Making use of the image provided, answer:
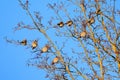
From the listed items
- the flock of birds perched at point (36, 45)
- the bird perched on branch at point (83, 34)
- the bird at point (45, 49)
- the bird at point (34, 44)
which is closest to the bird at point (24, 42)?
the flock of birds perched at point (36, 45)

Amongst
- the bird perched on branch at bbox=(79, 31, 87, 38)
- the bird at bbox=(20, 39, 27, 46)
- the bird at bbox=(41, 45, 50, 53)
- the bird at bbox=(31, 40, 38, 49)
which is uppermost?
the bird perched on branch at bbox=(79, 31, 87, 38)

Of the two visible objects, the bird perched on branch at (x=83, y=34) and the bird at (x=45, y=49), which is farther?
the bird perched on branch at (x=83, y=34)

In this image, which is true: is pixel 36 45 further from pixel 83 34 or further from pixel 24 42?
pixel 83 34

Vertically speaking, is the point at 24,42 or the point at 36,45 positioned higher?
the point at 24,42

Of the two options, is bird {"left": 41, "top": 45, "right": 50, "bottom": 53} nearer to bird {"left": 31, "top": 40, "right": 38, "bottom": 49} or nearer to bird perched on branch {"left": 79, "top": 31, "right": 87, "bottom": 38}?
bird {"left": 31, "top": 40, "right": 38, "bottom": 49}

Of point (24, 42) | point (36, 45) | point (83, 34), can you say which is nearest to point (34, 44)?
point (36, 45)

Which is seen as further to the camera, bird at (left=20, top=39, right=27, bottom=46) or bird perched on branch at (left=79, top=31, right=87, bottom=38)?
bird perched on branch at (left=79, top=31, right=87, bottom=38)

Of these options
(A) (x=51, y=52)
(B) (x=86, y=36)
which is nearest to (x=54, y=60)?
(A) (x=51, y=52)

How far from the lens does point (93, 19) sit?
26.8ft

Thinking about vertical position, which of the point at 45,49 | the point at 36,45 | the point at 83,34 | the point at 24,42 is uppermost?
the point at 83,34

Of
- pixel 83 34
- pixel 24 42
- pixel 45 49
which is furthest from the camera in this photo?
pixel 83 34

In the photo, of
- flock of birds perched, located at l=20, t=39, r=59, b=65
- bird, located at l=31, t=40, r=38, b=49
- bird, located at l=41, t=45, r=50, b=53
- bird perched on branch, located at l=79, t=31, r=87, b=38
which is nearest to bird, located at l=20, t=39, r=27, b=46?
flock of birds perched, located at l=20, t=39, r=59, b=65

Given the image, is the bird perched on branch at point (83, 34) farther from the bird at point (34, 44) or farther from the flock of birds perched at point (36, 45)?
the bird at point (34, 44)

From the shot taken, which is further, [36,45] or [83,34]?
[83,34]
